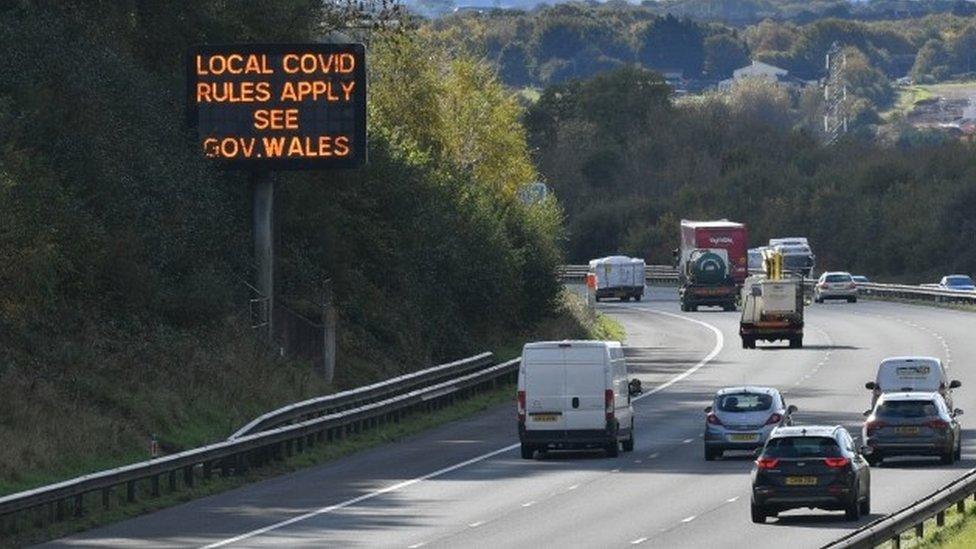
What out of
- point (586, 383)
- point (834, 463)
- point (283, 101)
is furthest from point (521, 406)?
point (834, 463)

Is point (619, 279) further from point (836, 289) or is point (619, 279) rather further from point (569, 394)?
point (569, 394)

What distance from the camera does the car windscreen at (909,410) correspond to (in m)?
40.2

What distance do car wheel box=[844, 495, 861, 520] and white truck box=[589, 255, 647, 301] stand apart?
84.0 meters

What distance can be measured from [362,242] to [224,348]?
46.3ft

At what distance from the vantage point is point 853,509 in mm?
31922

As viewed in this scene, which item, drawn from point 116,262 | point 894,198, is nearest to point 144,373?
point 116,262

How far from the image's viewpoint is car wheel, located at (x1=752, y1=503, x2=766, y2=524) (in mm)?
32000

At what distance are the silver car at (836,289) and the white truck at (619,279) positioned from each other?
9981mm

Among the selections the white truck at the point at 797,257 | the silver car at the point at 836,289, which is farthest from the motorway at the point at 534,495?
the white truck at the point at 797,257

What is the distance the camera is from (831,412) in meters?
51.5

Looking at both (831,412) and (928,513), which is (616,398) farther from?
(928,513)

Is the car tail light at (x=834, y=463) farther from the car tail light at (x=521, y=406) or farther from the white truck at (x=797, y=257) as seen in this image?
the white truck at (x=797, y=257)

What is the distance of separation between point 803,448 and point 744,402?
34.0 ft

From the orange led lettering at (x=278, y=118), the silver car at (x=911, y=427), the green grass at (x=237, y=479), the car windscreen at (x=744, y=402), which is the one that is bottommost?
the green grass at (x=237, y=479)
